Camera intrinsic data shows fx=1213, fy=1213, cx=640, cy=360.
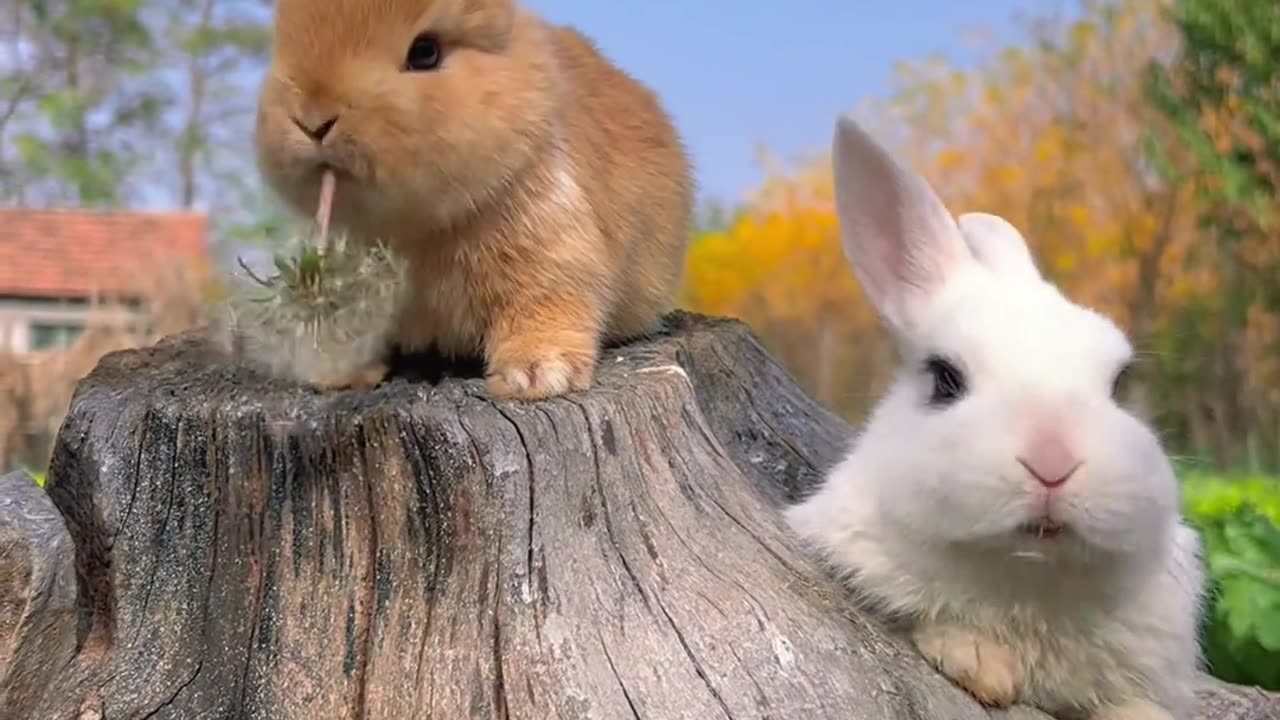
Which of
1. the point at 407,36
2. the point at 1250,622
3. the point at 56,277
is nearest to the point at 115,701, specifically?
the point at 407,36

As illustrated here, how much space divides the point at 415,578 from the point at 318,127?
2.22 ft

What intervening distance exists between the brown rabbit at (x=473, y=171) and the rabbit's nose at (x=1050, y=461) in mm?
765

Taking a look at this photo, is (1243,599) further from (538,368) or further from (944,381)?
(538,368)

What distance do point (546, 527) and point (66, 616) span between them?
812mm

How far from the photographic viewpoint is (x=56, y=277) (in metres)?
14.7

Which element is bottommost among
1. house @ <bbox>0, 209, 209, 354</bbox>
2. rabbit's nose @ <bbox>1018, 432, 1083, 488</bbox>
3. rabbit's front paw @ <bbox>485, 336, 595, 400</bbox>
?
house @ <bbox>0, 209, 209, 354</bbox>

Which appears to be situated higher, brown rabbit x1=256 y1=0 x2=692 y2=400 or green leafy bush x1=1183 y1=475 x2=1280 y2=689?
brown rabbit x1=256 y1=0 x2=692 y2=400

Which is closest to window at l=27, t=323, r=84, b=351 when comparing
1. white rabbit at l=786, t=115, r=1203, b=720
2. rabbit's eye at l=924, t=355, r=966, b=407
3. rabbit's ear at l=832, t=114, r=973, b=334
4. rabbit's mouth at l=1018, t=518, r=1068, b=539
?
rabbit's ear at l=832, t=114, r=973, b=334

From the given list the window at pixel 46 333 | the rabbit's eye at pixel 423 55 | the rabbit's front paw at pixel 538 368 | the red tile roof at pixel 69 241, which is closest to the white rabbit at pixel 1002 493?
the rabbit's front paw at pixel 538 368

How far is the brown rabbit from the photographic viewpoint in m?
1.81

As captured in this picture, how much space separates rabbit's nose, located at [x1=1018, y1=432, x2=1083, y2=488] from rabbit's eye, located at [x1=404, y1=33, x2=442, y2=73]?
1.08m

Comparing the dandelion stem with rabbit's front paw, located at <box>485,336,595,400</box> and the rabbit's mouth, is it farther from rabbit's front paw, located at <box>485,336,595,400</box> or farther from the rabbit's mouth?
the rabbit's mouth

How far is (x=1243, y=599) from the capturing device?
9.23ft

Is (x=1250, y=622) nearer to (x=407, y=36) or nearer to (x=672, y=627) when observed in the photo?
(x=672, y=627)
